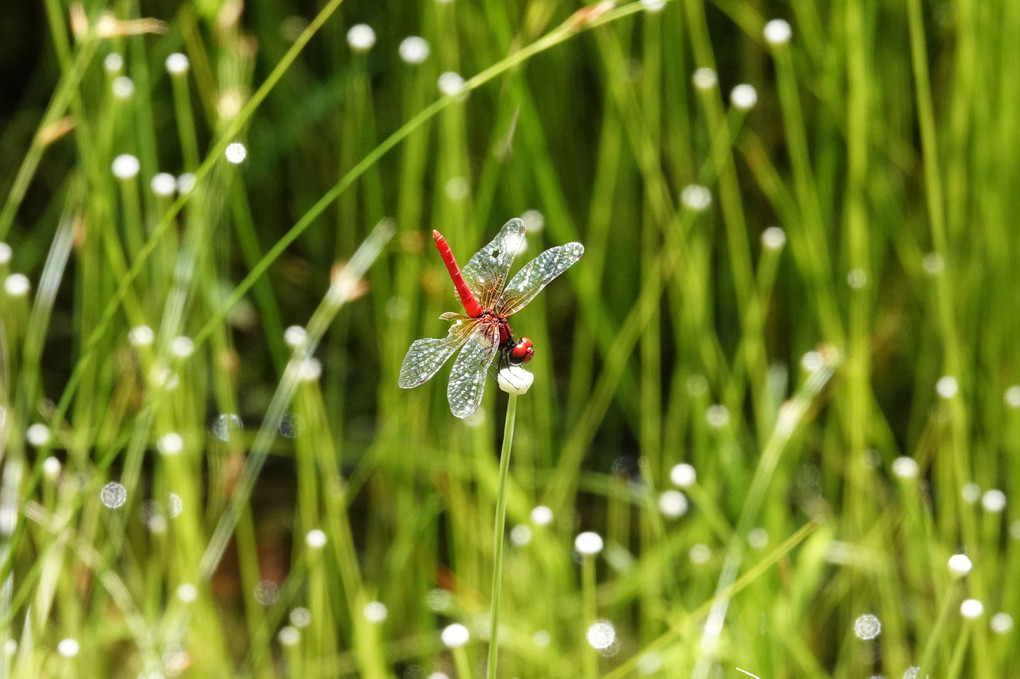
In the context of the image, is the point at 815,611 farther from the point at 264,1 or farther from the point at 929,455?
the point at 264,1

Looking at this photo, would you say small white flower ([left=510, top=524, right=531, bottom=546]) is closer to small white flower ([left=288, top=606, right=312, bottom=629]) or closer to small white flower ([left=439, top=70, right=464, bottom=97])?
small white flower ([left=288, top=606, right=312, bottom=629])

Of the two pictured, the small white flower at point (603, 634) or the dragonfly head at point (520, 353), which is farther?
the small white flower at point (603, 634)

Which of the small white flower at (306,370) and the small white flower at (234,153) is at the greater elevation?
the small white flower at (234,153)

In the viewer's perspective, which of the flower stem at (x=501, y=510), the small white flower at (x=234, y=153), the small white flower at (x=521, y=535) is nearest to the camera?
the flower stem at (x=501, y=510)

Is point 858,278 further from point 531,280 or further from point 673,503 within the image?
point 531,280

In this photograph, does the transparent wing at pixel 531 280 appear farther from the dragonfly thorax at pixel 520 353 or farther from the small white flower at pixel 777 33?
the small white flower at pixel 777 33

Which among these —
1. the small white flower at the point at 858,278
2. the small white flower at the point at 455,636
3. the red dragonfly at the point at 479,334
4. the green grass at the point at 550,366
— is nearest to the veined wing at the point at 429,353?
the red dragonfly at the point at 479,334
